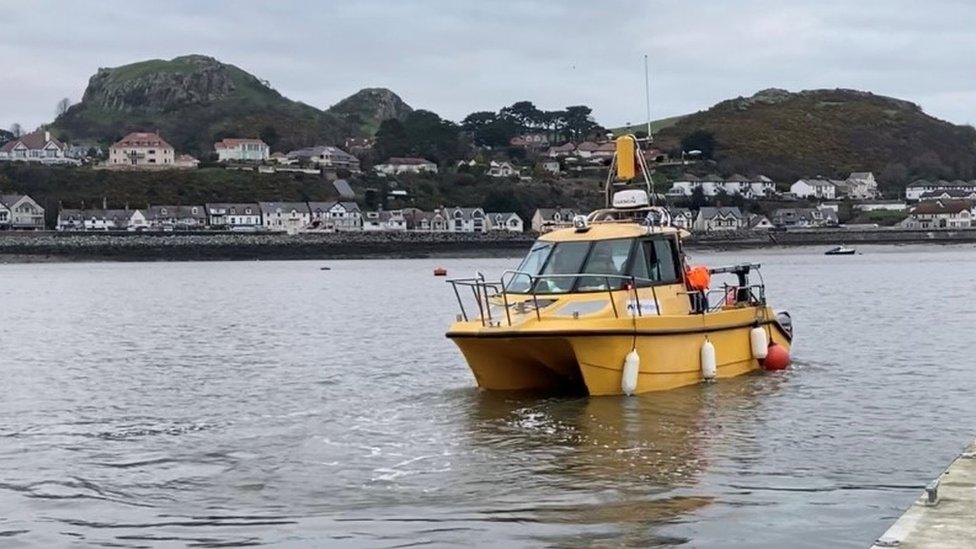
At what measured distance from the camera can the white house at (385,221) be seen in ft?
469

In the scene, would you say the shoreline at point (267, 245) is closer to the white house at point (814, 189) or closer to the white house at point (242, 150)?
the white house at point (814, 189)

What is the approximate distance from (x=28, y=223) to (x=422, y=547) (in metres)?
132

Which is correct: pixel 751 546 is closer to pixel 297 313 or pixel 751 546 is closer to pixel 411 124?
pixel 297 313

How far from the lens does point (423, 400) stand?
19078mm

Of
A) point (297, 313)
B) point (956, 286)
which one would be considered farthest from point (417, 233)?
point (297, 313)

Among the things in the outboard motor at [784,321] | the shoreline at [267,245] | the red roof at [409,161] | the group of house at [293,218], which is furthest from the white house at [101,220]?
the outboard motor at [784,321]

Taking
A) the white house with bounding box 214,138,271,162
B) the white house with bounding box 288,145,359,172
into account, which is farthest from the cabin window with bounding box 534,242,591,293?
the white house with bounding box 214,138,271,162

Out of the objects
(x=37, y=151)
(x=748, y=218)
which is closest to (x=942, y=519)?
(x=748, y=218)

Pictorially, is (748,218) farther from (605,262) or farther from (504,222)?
(605,262)

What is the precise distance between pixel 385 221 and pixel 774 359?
124 metres

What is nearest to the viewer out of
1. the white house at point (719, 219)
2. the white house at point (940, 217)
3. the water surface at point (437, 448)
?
the water surface at point (437, 448)

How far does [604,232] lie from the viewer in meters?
19.1

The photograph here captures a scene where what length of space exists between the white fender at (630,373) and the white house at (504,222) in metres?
123

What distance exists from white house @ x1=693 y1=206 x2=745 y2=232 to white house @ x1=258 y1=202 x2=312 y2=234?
1821 inches
